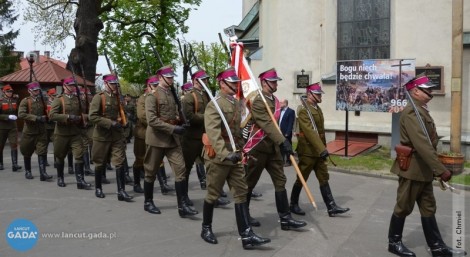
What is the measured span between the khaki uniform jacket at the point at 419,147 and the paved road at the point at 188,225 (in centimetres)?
102

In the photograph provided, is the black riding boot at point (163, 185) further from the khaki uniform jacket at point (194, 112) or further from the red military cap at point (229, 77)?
the red military cap at point (229, 77)

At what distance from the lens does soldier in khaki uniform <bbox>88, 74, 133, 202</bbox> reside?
8.00m

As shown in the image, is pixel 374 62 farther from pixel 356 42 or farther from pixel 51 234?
pixel 51 234

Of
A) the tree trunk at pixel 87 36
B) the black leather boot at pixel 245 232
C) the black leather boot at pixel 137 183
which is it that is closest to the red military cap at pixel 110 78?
the black leather boot at pixel 137 183

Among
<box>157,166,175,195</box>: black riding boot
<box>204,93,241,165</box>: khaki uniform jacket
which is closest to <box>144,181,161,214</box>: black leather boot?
<box>157,166,175,195</box>: black riding boot

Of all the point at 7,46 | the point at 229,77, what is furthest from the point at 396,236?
the point at 7,46

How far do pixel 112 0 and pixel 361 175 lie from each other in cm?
1698

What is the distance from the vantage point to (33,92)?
1030 cm

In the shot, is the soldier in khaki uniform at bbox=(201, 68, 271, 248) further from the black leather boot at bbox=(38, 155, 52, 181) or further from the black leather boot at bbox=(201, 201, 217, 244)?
the black leather boot at bbox=(38, 155, 52, 181)

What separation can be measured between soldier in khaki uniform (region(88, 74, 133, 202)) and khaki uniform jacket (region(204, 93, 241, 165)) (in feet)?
9.47

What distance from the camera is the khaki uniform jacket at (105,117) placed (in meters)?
7.93

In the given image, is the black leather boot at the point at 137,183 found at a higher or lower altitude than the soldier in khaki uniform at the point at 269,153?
lower

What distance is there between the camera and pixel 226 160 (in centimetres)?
547

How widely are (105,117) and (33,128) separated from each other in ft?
10.1
